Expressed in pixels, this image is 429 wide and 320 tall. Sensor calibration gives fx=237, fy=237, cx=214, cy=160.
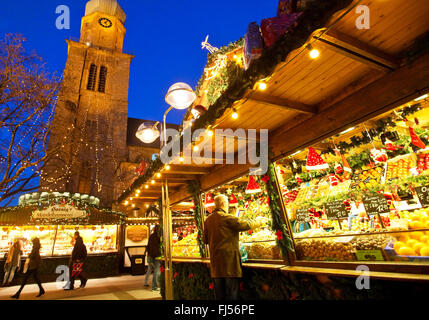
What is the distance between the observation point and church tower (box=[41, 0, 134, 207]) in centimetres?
2167

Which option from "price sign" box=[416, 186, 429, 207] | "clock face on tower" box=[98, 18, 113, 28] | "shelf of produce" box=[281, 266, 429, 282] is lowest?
"shelf of produce" box=[281, 266, 429, 282]

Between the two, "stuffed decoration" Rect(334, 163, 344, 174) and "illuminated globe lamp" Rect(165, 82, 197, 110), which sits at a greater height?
"illuminated globe lamp" Rect(165, 82, 197, 110)

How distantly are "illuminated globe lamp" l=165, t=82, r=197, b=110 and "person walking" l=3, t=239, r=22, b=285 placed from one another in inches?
421

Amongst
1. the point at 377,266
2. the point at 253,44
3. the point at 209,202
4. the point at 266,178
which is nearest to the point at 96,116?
the point at 209,202

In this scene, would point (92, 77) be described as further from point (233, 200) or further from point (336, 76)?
point (336, 76)

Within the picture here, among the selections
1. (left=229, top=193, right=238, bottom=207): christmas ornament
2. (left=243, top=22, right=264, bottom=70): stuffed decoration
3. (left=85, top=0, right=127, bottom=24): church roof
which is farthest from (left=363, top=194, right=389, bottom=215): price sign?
(left=85, top=0, right=127, bottom=24): church roof

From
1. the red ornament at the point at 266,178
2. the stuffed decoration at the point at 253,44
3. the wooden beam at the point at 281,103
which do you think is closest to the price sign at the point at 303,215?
Result: the red ornament at the point at 266,178

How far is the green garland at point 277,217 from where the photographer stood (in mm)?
3678

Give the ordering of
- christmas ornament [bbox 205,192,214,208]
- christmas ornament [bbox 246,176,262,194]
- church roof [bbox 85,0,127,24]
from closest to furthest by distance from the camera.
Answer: christmas ornament [bbox 246,176,262,194] < christmas ornament [bbox 205,192,214,208] < church roof [bbox 85,0,127,24]

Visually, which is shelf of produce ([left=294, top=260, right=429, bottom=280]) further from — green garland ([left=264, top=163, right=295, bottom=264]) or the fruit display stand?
green garland ([left=264, top=163, right=295, bottom=264])

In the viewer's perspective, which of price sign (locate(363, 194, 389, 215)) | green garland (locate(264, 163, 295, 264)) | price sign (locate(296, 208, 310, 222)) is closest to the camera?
price sign (locate(363, 194, 389, 215))

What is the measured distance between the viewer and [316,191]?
524 centimetres

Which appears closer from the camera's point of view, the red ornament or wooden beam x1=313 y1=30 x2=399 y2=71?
wooden beam x1=313 y1=30 x2=399 y2=71

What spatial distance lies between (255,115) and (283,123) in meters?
0.69
